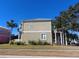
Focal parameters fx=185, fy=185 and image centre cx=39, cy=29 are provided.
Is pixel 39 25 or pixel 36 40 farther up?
pixel 39 25

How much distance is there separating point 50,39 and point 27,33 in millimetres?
5932

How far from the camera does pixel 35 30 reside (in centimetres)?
4462

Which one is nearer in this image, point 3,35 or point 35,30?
point 35,30

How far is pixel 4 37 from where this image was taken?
192 feet

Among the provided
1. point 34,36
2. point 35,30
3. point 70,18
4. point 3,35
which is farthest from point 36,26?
point 3,35

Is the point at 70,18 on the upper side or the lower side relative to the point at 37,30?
upper

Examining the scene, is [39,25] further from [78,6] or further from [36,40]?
[78,6]

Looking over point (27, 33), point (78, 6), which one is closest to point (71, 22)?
point (78, 6)

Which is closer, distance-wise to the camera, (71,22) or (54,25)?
(71,22)

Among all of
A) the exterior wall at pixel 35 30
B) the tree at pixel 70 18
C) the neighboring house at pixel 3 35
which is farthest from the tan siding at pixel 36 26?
the neighboring house at pixel 3 35

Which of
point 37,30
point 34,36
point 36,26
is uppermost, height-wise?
point 36,26

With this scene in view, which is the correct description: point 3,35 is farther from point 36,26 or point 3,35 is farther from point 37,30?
point 37,30

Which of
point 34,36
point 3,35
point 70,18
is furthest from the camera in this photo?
point 3,35

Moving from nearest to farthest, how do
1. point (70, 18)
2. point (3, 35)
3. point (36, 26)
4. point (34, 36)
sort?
1. point (34, 36)
2. point (36, 26)
3. point (70, 18)
4. point (3, 35)
